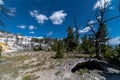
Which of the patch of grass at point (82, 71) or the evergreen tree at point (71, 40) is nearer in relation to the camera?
the patch of grass at point (82, 71)

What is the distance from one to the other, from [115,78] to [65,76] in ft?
19.3

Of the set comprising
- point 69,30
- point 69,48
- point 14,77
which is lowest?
point 14,77

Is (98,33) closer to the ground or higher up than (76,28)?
closer to the ground

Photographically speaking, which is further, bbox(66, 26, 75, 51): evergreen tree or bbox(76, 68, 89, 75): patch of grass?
bbox(66, 26, 75, 51): evergreen tree

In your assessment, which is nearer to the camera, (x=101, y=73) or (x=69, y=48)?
(x=101, y=73)

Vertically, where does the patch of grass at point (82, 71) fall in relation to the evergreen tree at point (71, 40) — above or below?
below

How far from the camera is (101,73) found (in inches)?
811

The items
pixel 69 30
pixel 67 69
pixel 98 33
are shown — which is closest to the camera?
pixel 67 69

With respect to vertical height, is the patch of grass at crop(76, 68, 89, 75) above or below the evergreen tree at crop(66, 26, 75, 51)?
below

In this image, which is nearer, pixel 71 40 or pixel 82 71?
pixel 82 71

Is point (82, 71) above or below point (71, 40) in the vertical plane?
below

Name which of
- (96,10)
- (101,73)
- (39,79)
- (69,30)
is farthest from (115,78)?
(69,30)

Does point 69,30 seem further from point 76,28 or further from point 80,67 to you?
point 80,67

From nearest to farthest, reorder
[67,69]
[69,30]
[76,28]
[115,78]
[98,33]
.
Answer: [115,78], [67,69], [98,33], [76,28], [69,30]
